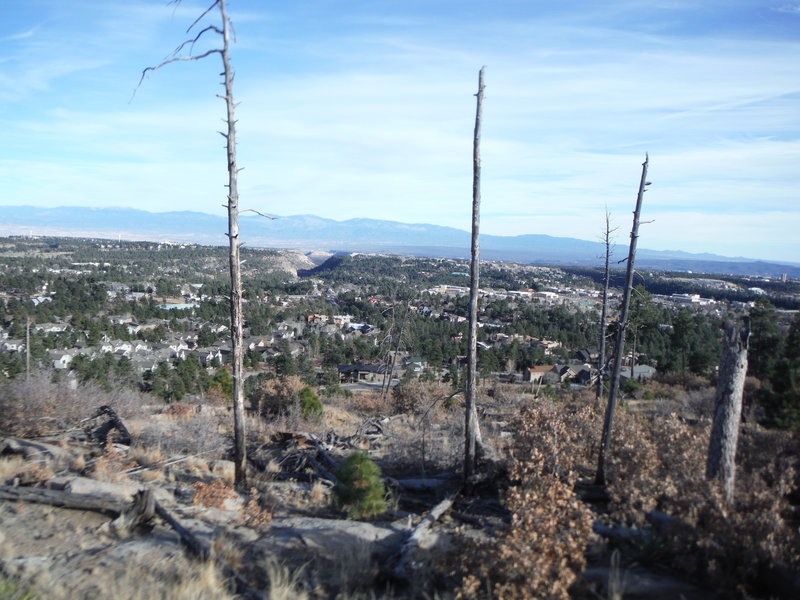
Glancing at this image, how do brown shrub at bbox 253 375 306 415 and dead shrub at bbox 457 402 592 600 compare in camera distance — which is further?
brown shrub at bbox 253 375 306 415

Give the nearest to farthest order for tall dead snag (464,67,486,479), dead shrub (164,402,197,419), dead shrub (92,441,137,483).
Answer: dead shrub (92,441,137,483) < tall dead snag (464,67,486,479) < dead shrub (164,402,197,419)

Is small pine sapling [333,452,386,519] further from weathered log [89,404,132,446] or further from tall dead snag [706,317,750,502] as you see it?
weathered log [89,404,132,446]

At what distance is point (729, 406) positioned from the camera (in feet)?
20.6

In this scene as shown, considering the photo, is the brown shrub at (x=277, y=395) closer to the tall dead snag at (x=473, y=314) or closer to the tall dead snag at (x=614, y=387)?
the tall dead snag at (x=473, y=314)

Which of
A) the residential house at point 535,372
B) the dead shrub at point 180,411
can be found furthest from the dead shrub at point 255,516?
the residential house at point 535,372

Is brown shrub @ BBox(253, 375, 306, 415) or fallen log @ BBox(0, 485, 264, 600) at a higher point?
fallen log @ BBox(0, 485, 264, 600)

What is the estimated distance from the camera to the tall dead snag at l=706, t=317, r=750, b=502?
6230 mm

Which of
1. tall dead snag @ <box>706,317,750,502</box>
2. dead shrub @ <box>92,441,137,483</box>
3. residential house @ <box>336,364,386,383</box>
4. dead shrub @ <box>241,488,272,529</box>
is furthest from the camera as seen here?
residential house @ <box>336,364,386,383</box>

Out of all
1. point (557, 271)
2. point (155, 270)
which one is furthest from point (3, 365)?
point (557, 271)

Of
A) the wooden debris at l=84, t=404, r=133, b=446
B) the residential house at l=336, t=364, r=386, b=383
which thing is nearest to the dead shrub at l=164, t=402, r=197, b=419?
the wooden debris at l=84, t=404, r=133, b=446

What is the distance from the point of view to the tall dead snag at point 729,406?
20.4ft

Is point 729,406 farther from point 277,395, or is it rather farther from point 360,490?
point 277,395

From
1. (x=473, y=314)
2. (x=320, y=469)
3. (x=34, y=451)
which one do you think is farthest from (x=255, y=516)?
(x=473, y=314)

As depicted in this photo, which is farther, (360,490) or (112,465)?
(112,465)
